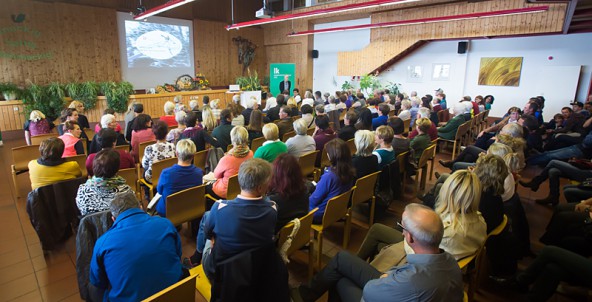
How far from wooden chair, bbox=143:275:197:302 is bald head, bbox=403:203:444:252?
113 centimetres

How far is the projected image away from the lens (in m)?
12.1

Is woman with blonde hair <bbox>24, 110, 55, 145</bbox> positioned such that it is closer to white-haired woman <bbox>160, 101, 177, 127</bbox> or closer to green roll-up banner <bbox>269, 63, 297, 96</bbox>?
white-haired woman <bbox>160, 101, 177, 127</bbox>

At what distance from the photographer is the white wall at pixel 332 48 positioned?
1354 cm

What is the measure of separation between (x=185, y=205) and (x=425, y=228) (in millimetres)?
2154

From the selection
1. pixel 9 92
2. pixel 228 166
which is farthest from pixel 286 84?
pixel 228 166

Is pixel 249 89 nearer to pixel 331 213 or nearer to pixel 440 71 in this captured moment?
pixel 440 71

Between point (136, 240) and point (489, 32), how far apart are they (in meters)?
11.2

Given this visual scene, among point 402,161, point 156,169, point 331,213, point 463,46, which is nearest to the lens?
point 331,213

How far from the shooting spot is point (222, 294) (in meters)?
1.79

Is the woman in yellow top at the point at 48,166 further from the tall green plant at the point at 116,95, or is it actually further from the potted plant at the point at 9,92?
the potted plant at the point at 9,92

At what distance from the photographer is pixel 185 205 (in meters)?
2.92

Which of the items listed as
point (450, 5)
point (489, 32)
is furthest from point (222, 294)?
point (450, 5)

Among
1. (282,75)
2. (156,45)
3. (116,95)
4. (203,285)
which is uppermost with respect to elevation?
(156,45)

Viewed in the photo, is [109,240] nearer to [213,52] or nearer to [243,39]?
[213,52]
